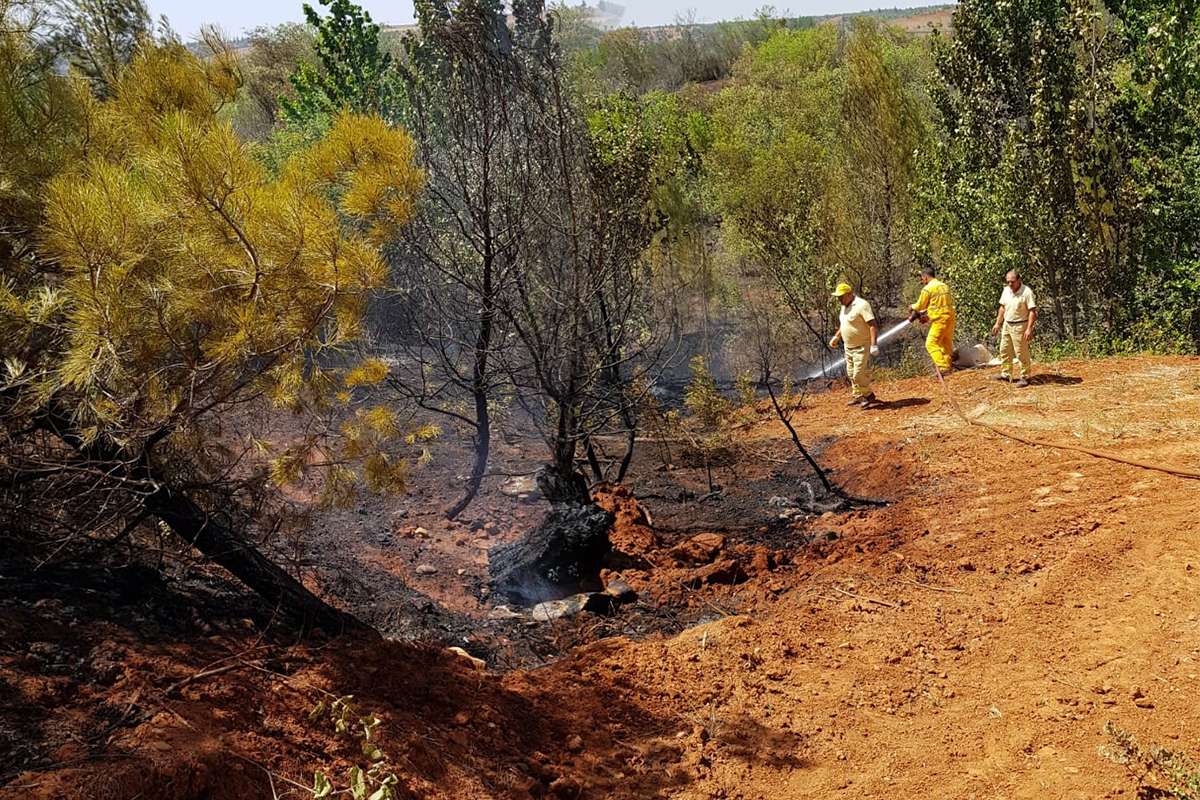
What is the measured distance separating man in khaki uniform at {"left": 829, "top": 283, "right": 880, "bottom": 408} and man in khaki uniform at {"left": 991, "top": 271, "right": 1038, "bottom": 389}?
4.79 feet

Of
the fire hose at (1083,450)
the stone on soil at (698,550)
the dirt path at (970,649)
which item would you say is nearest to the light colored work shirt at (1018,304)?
the fire hose at (1083,450)

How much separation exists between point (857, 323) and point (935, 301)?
4.42ft

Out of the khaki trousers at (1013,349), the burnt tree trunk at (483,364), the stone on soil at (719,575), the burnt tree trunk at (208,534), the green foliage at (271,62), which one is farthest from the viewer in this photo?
the green foliage at (271,62)

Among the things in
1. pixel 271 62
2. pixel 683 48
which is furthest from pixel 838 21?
pixel 271 62

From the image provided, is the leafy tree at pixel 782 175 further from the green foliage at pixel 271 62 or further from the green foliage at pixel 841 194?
the green foliage at pixel 271 62

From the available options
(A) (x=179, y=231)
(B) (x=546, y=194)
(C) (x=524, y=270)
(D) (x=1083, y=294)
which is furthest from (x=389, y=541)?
(D) (x=1083, y=294)

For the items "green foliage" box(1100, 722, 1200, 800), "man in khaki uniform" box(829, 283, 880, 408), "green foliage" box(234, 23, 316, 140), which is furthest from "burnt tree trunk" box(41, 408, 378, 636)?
"green foliage" box(234, 23, 316, 140)

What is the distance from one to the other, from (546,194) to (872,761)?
5044 millimetres

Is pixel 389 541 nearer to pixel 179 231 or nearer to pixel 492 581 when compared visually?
pixel 492 581

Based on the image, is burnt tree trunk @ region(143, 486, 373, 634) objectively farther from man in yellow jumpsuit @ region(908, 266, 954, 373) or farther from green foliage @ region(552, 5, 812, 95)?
green foliage @ region(552, 5, 812, 95)

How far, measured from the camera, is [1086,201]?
1353cm

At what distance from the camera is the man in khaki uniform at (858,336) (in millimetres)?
10602

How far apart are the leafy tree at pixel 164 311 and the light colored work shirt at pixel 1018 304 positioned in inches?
312

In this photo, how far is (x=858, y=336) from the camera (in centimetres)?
1077
